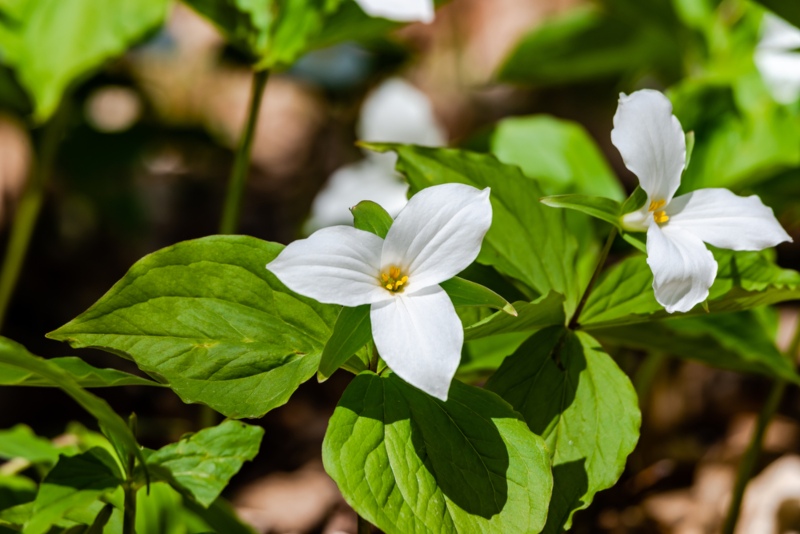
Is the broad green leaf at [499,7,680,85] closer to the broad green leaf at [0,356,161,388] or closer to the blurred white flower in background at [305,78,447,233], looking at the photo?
the blurred white flower in background at [305,78,447,233]

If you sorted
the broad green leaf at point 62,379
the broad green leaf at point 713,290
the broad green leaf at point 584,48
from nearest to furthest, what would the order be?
the broad green leaf at point 62,379, the broad green leaf at point 713,290, the broad green leaf at point 584,48

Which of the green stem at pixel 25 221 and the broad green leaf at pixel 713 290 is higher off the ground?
the broad green leaf at pixel 713 290

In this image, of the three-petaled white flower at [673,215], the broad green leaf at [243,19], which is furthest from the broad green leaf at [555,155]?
the three-petaled white flower at [673,215]

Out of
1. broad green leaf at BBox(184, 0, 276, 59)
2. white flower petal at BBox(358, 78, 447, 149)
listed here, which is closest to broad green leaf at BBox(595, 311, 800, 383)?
broad green leaf at BBox(184, 0, 276, 59)

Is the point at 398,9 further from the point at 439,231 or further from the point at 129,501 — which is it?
the point at 129,501

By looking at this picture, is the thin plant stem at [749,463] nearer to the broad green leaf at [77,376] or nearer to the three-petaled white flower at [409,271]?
the three-petaled white flower at [409,271]

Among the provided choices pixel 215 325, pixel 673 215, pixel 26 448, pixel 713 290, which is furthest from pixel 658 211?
pixel 26 448

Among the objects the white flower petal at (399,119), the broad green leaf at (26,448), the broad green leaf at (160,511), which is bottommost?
the broad green leaf at (160,511)
